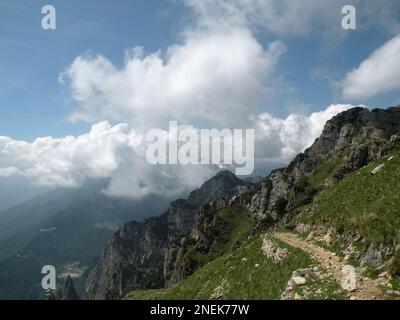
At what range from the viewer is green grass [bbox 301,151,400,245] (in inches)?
1396

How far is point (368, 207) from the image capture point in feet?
134

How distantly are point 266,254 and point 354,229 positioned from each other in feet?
37.2

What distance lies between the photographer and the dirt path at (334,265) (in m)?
27.0

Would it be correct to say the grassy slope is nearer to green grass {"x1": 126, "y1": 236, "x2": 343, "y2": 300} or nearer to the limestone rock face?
green grass {"x1": 126, "y1": 236, "x2": 343, "y2": 300}

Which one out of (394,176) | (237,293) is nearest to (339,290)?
(237,293)

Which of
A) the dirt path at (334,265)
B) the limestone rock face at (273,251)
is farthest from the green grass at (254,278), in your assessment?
the dirt path at (334,265)

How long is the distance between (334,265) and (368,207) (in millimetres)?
8918

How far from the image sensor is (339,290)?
93.3 feet

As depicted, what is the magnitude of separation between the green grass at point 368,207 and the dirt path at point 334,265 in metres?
3.37

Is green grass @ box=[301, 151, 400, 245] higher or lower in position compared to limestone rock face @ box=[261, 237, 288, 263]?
higher

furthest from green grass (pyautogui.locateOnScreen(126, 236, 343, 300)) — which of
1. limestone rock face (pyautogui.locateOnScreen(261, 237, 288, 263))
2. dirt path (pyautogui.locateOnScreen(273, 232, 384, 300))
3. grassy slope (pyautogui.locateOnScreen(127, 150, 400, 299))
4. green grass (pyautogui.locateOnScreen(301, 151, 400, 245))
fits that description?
green grass (pyautogui.locateOnScreen(301, 151, 400, 245))

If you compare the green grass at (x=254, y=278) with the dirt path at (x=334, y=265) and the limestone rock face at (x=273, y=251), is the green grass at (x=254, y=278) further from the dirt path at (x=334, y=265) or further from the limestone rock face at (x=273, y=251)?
the dirt path at (x=334, y=265)

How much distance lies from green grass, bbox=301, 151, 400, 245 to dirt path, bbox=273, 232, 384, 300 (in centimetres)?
337

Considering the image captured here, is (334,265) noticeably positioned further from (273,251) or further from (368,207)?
(273,251)
